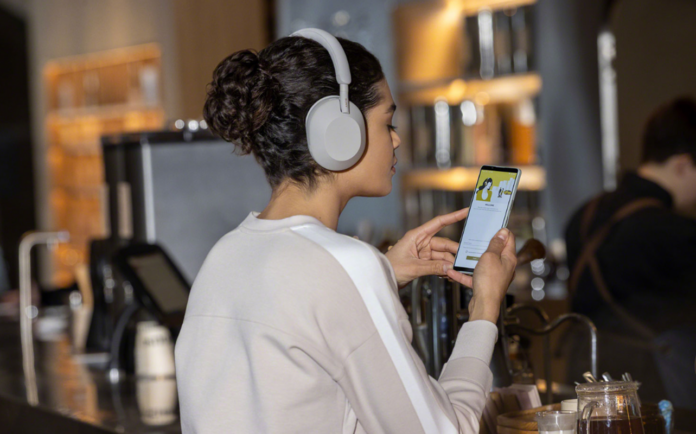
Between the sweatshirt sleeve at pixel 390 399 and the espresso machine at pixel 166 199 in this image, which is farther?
the espresso machine at pixel 166 199

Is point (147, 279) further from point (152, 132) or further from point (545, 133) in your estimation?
point (545, 133)

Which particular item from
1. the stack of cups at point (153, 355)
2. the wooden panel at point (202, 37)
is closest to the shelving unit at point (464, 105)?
the wooden panel at point (202, 37)

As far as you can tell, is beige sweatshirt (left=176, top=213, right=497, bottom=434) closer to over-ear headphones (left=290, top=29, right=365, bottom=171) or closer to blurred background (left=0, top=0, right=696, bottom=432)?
over-ear headphones (left=290, top=29, right=365, bottom=171)

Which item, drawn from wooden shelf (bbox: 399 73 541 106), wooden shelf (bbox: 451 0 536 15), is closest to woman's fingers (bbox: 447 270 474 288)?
wooden shelf (bbox: 399 73 541 106)

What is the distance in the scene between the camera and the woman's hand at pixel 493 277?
3.22ft

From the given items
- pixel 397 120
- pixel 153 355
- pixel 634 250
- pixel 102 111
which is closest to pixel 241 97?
pixel 153 355

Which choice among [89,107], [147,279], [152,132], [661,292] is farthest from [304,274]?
[89,107]

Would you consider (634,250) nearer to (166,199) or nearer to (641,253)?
(641,253)

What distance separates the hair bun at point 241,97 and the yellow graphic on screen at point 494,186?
29 cm

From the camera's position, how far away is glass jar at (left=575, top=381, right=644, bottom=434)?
0.95 m

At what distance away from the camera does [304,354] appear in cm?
89

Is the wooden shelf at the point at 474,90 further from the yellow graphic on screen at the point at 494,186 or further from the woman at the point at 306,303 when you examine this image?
the woman at the point at 306,303

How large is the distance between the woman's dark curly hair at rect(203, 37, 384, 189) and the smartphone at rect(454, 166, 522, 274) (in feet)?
0.60

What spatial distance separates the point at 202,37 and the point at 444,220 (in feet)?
14.8
